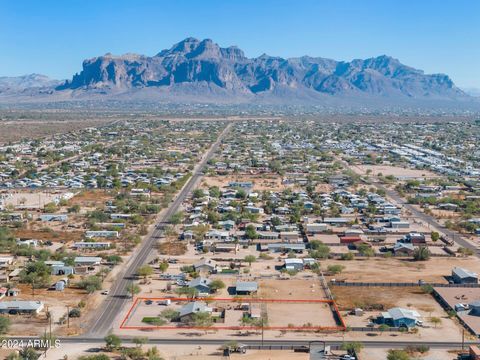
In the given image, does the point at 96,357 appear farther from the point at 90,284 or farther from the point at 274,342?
the point at 90,284

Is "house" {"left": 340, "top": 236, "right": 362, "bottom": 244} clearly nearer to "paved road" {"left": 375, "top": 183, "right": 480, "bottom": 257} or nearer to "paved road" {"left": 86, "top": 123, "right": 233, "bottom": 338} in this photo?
"paved road" {"left": 375, "top": 183, "right": 480, "bottom": 257}

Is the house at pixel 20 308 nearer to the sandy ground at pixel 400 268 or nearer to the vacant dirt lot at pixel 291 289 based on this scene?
the vacant dirt lot at pixel 291 289

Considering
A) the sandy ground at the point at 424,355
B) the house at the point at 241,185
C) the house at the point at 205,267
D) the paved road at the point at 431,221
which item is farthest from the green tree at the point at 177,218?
the sandy ground at the point at 424,355

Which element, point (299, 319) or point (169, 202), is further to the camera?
point (169, 202)

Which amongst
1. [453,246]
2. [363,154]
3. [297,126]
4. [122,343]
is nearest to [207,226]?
[453,246]

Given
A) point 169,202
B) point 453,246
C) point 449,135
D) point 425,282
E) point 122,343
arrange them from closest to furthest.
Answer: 1. point 122,343
2. point 425,282
3. point 453,246
4. point 169,202
5. point 449,135

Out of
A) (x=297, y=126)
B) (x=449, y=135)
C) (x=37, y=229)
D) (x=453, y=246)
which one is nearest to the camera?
(x=453, y=246)

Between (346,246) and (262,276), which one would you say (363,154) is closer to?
(346,246)
